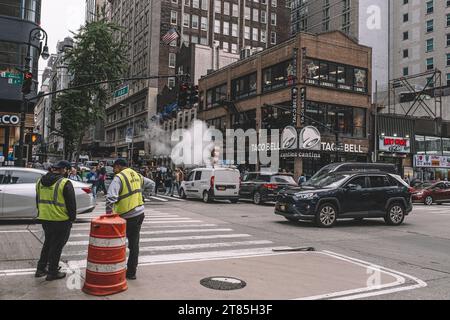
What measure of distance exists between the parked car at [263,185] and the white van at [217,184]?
794 mm

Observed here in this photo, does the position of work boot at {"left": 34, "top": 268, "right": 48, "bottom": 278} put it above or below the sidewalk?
above

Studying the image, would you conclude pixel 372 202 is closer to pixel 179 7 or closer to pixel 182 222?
pixel 182 222

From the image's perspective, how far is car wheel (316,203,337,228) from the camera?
12398 mm

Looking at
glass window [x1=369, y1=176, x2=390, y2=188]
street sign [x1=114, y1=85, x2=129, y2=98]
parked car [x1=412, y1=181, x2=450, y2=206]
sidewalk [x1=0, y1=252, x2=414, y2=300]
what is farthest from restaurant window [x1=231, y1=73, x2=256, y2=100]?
sidewalk [x1=0, y1=252, x2=414, y2=300]

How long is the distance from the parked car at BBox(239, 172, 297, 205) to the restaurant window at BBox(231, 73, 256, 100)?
19.5 m

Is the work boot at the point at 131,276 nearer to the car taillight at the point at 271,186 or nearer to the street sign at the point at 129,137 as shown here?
the car taillight at the point at 271,186

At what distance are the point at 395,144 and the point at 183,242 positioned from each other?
3376 centimetres

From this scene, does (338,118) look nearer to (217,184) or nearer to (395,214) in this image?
(217,184)

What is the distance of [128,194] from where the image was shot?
623 cm

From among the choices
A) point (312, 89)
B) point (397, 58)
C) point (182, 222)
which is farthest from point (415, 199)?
point (397, 58)

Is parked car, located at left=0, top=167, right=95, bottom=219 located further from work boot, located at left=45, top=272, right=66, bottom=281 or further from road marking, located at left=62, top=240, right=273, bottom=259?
work boot, located at left=45, top=272, right=66, bottom=281

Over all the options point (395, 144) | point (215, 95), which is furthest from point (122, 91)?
point (395, 144)

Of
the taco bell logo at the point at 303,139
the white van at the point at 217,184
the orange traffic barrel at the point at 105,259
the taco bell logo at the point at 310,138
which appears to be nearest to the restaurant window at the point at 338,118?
the taco bell logo at the point at 310,138
